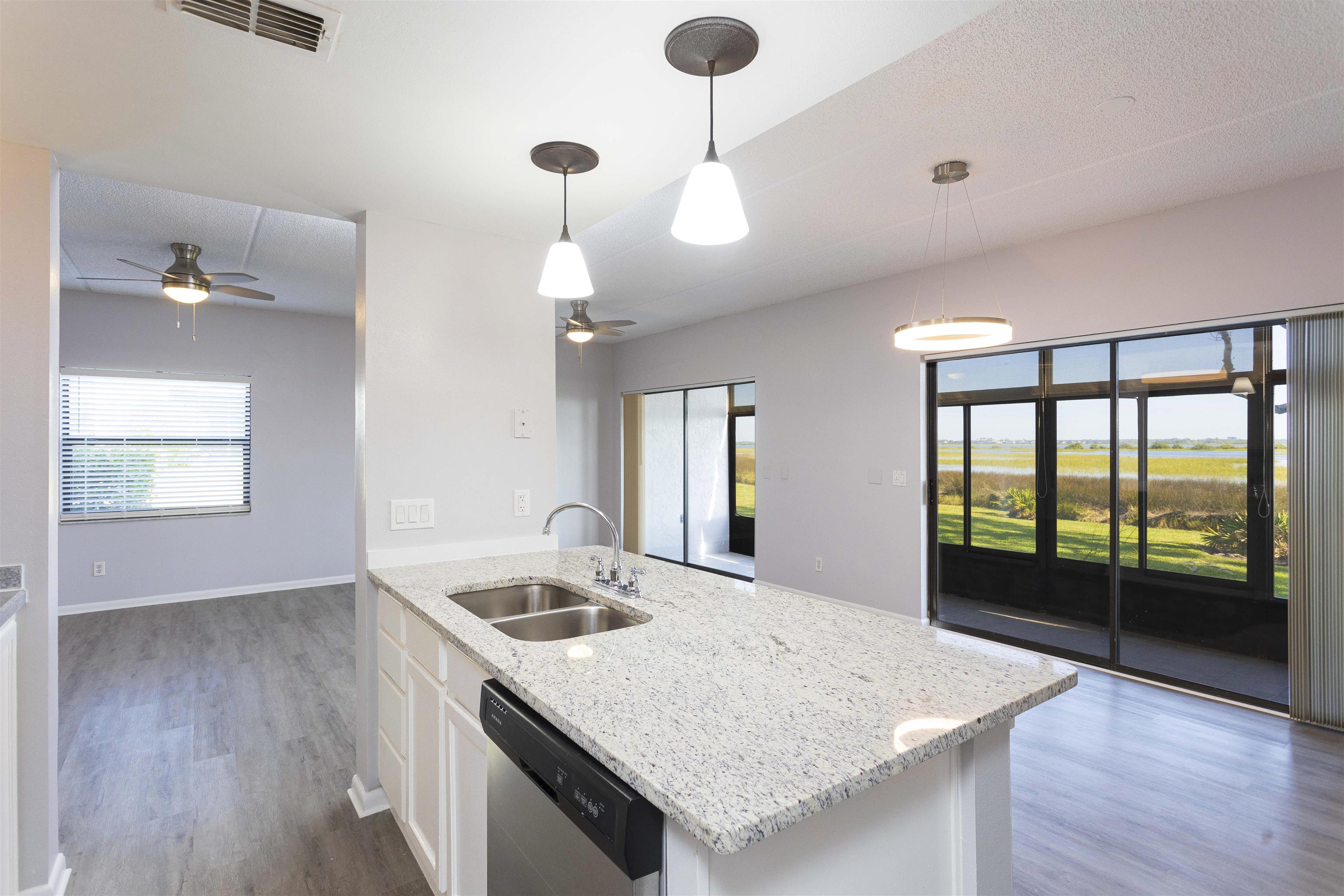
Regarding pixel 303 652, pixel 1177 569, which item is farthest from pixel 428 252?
pixel 1177 569

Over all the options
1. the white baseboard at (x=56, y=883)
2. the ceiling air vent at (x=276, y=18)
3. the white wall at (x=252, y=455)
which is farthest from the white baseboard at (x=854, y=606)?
the white wall at (x=252, y=455)

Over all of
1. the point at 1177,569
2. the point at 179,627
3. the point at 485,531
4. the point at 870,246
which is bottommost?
the point at 179,627

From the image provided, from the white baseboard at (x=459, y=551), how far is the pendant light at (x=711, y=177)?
178cm

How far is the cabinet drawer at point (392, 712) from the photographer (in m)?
2.11

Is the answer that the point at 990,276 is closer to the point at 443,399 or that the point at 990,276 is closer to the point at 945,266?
the point at 945,266

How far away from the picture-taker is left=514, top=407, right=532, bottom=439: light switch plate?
9.52 feet

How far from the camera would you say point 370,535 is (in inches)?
100

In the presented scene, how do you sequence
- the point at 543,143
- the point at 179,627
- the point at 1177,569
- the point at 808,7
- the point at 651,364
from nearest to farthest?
the point at 808,7
the point at 543,143
the point at 1177,569
the point at 179,627
the point at 651,364

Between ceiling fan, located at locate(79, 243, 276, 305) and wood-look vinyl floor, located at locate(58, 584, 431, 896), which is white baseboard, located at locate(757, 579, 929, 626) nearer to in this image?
wood-look vinyl floor, located at locate(58, 584, 431, 896)

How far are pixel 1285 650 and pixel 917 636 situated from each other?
2946 millimetres

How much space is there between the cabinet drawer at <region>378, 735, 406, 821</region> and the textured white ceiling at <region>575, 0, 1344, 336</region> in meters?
2.66

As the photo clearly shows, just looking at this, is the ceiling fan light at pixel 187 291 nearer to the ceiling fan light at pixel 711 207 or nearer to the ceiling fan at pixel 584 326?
the ceiling fan at pixel 584 326

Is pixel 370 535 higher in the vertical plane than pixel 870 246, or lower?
lower

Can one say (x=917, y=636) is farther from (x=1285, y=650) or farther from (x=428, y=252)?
(x=1285, y=650)
